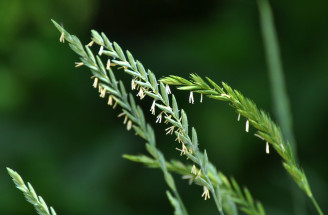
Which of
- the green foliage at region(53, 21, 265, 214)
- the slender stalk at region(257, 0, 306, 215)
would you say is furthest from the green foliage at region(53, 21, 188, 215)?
the slender stalk at region(257, 0, 306, 215)

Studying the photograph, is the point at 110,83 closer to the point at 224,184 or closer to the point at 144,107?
the point at 224,184

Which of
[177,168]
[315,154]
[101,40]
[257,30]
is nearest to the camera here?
[101,40]

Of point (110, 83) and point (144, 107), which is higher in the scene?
point (110, 83)

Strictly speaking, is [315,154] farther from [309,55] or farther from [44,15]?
[44,15]

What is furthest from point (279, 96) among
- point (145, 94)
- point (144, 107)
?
point (144, 107)

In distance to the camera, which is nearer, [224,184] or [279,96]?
[224,184]

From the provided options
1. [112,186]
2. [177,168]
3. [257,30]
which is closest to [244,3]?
[257,30]

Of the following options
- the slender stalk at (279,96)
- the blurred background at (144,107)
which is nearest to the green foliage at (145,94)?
the slender stalk at (279,96)

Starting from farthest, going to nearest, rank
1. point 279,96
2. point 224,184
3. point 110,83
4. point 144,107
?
point 144,107, point 279,96, point 224,184, point 110,83

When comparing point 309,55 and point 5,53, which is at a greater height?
point 5,53
